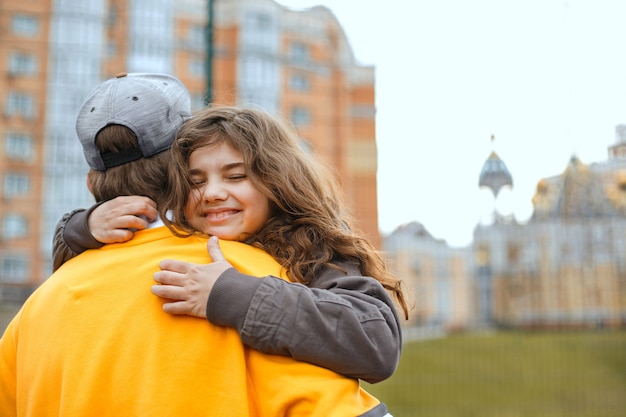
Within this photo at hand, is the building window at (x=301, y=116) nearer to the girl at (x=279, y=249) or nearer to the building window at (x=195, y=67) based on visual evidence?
the building window at (x=195, y=67)

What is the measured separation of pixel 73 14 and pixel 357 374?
4986 mm

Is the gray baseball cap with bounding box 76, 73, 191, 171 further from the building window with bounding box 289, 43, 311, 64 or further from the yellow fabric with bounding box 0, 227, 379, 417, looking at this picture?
the building window with bounding box 289, 43, 311, 64

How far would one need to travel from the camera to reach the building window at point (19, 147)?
15.9 ft

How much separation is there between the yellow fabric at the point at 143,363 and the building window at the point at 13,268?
348cm

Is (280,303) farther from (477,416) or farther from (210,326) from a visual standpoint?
(477,416)

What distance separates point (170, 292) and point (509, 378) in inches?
253

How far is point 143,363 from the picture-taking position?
99 centimetres

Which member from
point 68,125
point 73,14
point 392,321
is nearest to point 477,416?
point 68,125

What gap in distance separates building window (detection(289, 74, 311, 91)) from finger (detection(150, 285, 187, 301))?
5538 mm

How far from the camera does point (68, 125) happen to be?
211 inches

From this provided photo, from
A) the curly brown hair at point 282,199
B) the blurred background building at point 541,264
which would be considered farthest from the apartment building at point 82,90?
the curly brown hair at point 282,199

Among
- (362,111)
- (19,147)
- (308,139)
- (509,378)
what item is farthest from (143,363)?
(509,378)

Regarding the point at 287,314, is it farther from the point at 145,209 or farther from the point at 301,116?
the point at 301,116

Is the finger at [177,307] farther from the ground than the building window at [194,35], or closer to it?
closer to it
